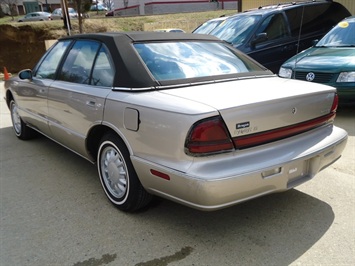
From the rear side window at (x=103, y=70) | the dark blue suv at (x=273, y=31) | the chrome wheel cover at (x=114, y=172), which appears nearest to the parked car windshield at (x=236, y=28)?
the dark blue suv at (x=273, y=31)

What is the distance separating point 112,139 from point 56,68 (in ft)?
5.32

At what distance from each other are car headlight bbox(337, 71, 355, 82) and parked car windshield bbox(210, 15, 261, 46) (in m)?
2.33

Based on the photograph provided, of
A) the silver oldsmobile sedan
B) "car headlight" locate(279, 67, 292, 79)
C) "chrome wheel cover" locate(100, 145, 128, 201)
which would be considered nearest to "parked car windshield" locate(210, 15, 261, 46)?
"car headlight" locate(279, 67, 292, 79)

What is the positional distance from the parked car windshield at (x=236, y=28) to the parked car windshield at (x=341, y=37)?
1445 mm

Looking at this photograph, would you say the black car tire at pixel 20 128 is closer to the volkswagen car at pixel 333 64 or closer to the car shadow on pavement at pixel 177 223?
the car shadow on pavement at pixel 177 223

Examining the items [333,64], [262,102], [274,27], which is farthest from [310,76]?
[262,102]

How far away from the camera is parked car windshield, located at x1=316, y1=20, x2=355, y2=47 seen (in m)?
6.56

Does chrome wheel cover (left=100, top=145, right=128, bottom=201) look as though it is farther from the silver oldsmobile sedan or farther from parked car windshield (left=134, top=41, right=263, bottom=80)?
parked car windshield (left=134, top=41, right=263, bottom=80)

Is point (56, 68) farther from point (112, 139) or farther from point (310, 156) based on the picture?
point (310, 156)

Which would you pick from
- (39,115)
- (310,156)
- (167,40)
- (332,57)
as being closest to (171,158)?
(310,156)

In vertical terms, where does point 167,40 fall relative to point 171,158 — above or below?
above

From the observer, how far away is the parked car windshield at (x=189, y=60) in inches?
122

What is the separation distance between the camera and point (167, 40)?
3.51 m

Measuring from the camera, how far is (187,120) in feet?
7.89
